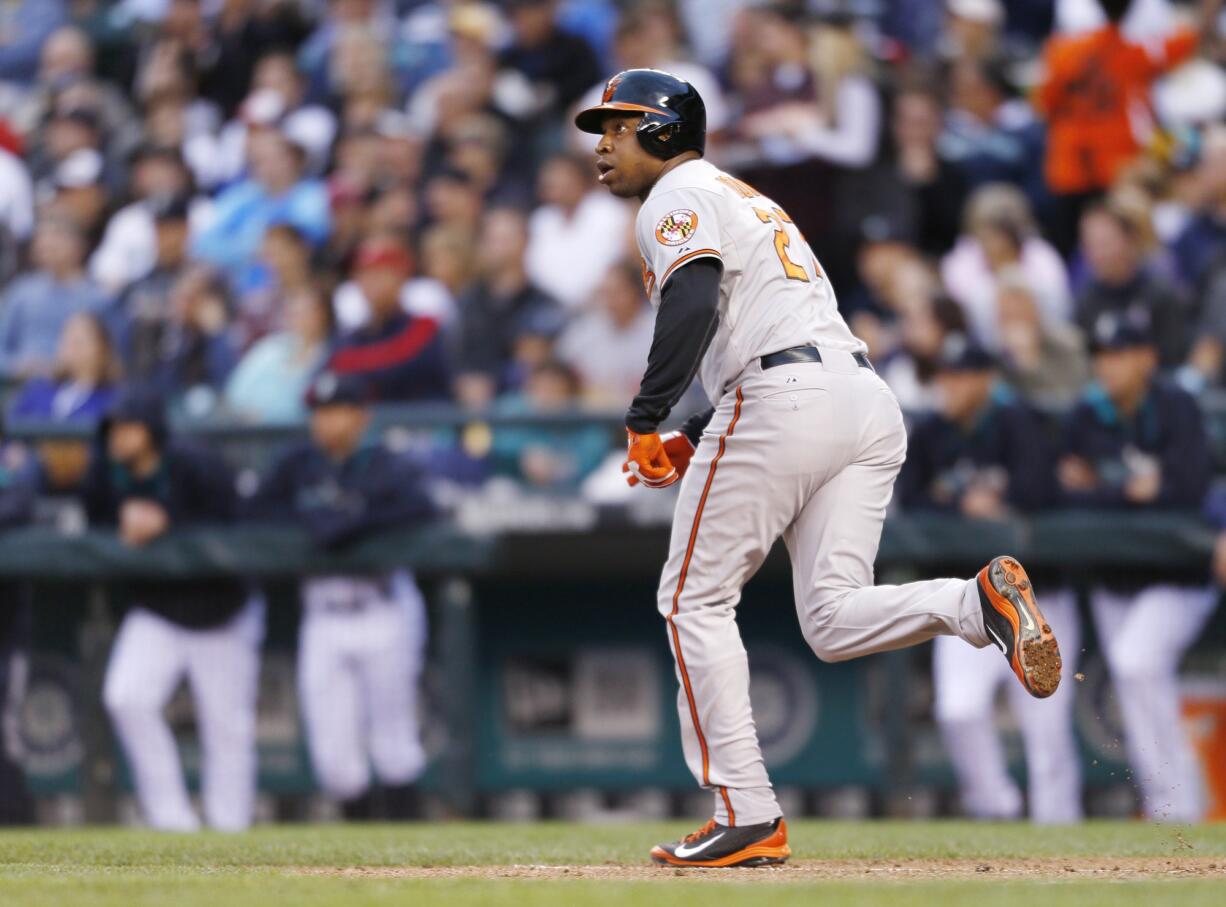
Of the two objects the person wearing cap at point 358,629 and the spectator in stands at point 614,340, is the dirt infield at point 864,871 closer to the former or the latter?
the person wearing cap at point 358,629

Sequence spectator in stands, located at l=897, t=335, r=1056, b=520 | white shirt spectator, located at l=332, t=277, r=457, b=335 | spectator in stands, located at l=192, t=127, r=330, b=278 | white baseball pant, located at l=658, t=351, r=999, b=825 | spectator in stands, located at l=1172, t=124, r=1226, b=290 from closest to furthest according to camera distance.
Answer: white baseball pant, located at l=658, t=351, r=999, b=825, spectator in stands, located at l=897, t=335, r=1056, b=520, spectator in stands, located at l=1172, t=124, r=1226, b=290, white shirt spectator, located at l=332, t=277, r=457, b=335, spectator in stands, located at l=192, t=127, r=330, b=278

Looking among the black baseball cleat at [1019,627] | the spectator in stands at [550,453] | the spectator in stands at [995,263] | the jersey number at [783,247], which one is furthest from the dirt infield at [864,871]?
the spectator in stands at [995,263]

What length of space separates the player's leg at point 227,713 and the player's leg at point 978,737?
120 inches

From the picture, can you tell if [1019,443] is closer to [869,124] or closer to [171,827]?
[869,124]

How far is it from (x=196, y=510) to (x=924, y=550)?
129 inches

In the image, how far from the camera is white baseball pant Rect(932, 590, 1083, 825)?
26.3 feet

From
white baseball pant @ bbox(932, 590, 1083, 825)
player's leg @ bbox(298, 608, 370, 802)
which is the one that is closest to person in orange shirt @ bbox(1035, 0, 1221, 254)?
white baseball pant @ bbox(932, 590, 1083, 825)

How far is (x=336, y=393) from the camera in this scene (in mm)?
8625

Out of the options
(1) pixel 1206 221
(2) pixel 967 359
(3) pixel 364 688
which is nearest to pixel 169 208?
(3) pixel 364 688

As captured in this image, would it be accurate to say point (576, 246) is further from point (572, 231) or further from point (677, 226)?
point (677, 226)

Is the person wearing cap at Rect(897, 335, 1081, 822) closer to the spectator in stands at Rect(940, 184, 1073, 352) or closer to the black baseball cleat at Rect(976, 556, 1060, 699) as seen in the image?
the spectator in stands at Rect(940, 184, 1073, 352)

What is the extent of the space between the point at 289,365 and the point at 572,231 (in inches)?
67.7

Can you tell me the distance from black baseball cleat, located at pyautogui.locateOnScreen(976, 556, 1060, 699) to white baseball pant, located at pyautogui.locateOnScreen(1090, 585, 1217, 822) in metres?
3.78

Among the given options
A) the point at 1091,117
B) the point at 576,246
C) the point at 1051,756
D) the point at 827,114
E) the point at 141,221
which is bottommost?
the point at 1051,756
